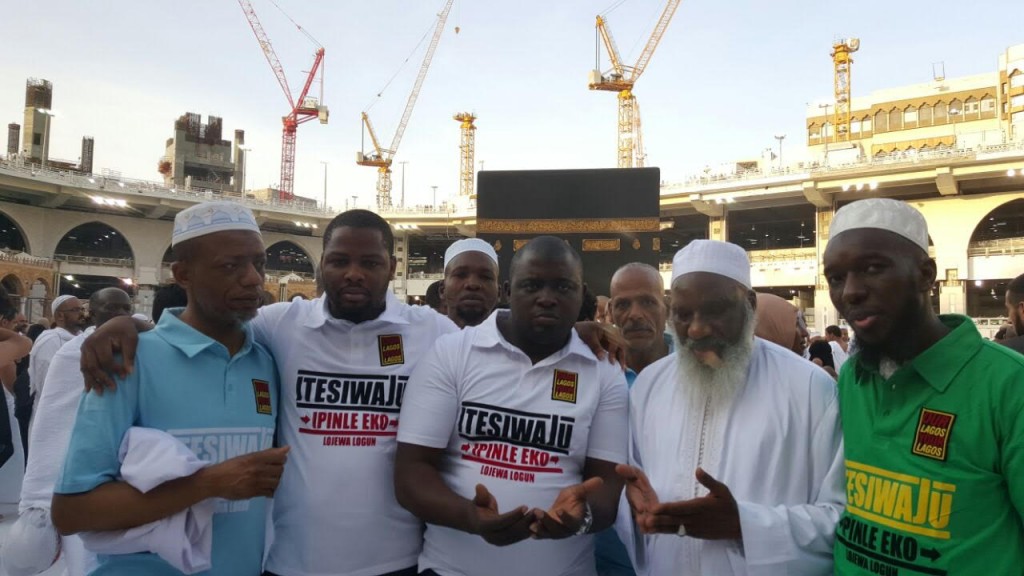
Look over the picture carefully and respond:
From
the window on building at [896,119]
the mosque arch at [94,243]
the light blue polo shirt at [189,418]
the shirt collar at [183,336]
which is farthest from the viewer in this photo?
the window on building at [896,119]

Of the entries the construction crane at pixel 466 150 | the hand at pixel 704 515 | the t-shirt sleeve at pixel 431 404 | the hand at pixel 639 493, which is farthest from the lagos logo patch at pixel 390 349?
the construction crane at pixel 466 150

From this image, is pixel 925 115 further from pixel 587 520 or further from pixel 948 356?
pixel 587 520

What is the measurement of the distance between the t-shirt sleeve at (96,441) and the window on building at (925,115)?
137 feet

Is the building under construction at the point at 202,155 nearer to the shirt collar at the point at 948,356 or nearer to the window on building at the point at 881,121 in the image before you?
the window on building at the point at 881,121

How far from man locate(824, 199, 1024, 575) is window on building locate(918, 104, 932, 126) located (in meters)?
40.9

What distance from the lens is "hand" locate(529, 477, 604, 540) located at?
151 centimetres

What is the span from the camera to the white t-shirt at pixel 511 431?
5.89 ft

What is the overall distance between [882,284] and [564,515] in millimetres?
887

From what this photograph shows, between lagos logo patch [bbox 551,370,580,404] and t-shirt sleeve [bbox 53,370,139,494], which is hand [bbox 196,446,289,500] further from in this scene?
lagos logo patch [bbox 551,370,580,404]

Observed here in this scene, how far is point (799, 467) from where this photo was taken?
165 cm

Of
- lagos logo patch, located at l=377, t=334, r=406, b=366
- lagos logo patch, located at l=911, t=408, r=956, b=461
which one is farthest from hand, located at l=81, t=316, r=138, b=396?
lagos logo patch, located at l=911, t=408, r=956, b=461

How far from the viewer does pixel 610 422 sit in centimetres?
187

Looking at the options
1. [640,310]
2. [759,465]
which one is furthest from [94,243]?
[759,465]

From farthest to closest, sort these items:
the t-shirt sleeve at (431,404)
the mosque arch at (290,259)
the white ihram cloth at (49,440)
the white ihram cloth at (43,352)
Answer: the mosque arch at (290,259) < the white ihram cloth at (43,352) < the white ihram cloth at (49,440) < the t-shirt sleeve at (431,404)
